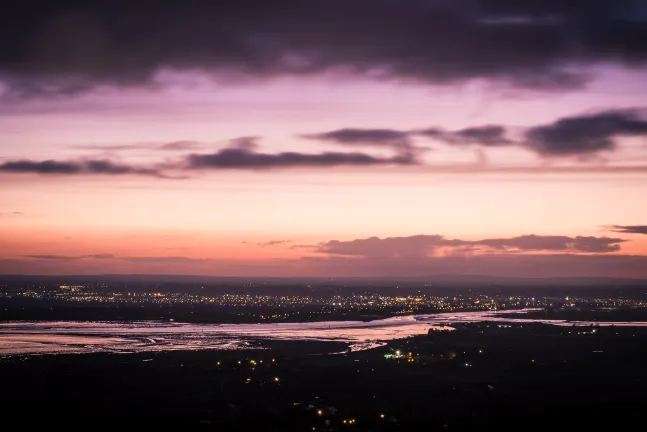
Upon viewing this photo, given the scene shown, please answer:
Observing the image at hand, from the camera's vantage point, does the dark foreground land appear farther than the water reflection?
No

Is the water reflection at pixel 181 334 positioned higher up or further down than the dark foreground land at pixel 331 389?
higher up

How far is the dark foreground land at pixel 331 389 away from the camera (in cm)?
6184

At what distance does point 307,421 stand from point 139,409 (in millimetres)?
15275

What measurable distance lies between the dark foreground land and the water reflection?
11.0 metres

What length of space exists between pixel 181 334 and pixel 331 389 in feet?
223

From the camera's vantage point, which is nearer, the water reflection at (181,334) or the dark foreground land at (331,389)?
the dark foreground land at (331,389)

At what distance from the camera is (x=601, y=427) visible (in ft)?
204

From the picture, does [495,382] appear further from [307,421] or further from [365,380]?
[307,421]

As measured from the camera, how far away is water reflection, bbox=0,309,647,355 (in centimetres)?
11381

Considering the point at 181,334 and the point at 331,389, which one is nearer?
the point at 331,389

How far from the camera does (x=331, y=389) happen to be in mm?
75500

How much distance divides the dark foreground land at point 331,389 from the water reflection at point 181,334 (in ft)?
36.1

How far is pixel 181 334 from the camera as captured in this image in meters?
138

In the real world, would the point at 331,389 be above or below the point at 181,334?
below
